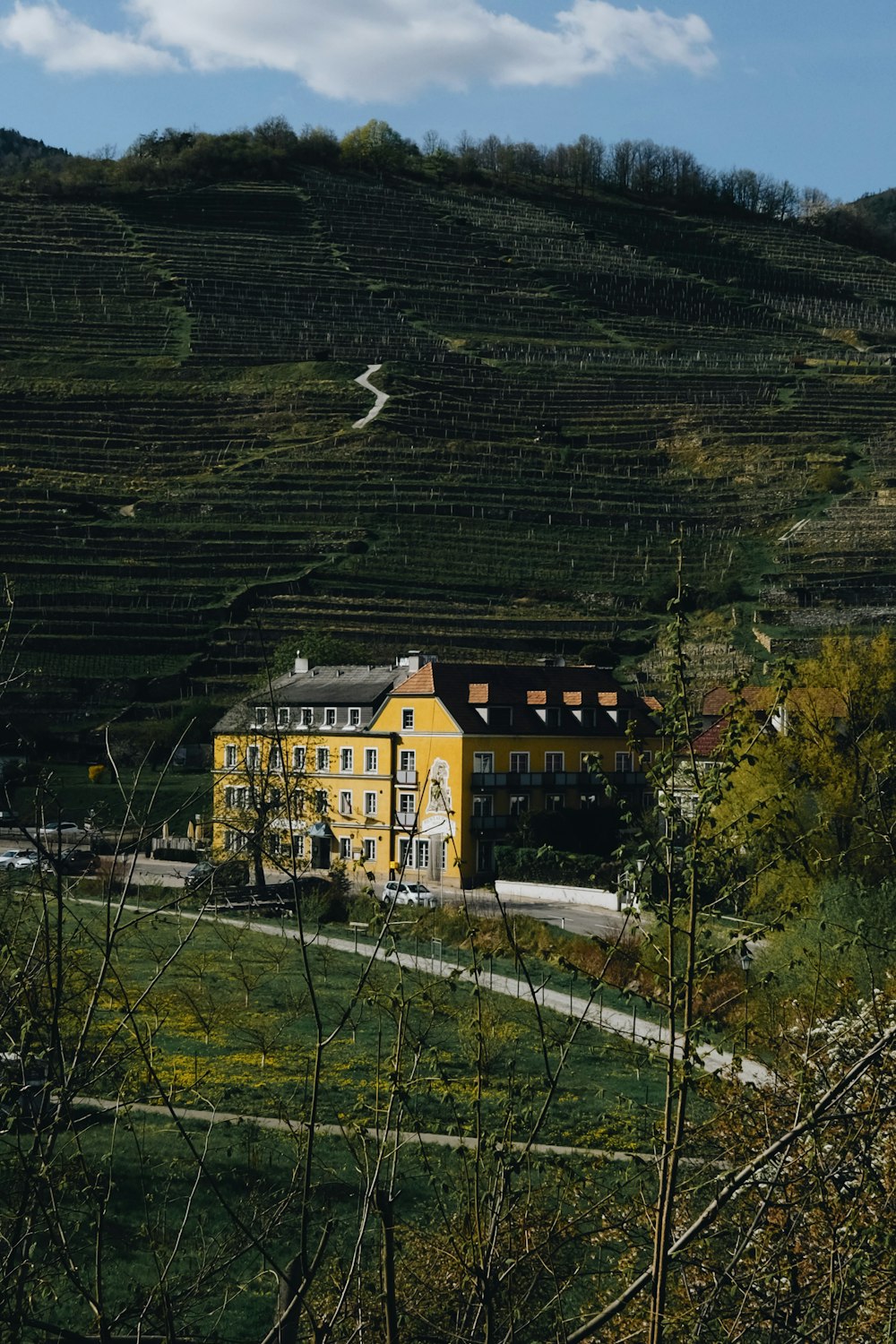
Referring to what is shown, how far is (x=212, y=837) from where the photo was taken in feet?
136

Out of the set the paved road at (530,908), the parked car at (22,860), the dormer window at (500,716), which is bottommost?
the paved road at (530,908)

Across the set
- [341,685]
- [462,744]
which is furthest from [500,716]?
[341,685]

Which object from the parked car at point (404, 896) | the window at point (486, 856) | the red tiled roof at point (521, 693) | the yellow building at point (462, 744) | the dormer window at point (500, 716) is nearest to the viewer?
the parked car at point (404, 896)

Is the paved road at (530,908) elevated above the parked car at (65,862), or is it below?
below

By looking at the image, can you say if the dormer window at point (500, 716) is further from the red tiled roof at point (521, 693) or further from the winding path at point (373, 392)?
the winding path at point (373, 392)

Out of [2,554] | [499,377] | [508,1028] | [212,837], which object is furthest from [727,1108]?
[499,377]

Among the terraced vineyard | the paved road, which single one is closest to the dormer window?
the paved road

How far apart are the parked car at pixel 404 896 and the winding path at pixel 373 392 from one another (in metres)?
69.6

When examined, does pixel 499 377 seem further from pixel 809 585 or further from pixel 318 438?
pixel 809 585

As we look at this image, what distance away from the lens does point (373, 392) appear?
382 feet

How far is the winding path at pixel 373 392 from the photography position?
109688 mm

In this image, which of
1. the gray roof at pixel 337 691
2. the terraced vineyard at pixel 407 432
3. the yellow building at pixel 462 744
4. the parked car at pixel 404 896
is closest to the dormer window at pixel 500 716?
the yellow building at pixel 462 744

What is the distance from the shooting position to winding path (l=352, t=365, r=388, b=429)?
10969cm

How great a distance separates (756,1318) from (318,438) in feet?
339
